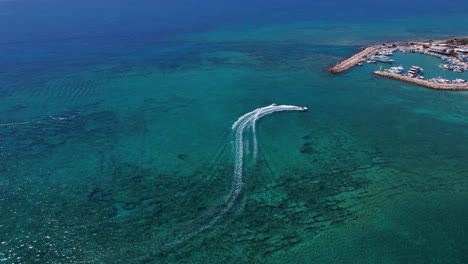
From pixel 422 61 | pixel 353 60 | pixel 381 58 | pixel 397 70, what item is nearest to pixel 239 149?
pixel 397 70

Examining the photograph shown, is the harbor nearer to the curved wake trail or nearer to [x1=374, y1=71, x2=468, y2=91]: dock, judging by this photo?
[x1=374, y1=71, x2=468, y2=91]: dock

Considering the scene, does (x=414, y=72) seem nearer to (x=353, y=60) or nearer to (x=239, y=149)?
(x=353, y=60)

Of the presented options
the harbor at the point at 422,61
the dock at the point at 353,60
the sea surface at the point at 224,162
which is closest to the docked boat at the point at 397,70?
the harbor at the point at 422,61

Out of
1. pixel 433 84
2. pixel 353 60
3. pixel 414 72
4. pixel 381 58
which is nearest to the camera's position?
pixel 433 84

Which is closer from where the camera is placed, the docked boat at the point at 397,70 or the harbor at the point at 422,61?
the harbor at the point at 422,61

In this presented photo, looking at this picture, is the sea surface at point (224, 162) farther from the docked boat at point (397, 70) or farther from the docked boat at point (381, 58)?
the docked boat at point (397, 70)

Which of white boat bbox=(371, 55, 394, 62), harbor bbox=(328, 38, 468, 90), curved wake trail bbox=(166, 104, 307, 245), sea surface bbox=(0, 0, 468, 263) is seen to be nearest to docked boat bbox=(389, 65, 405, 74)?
harbor bbox=(328, 38, 468, 90)
